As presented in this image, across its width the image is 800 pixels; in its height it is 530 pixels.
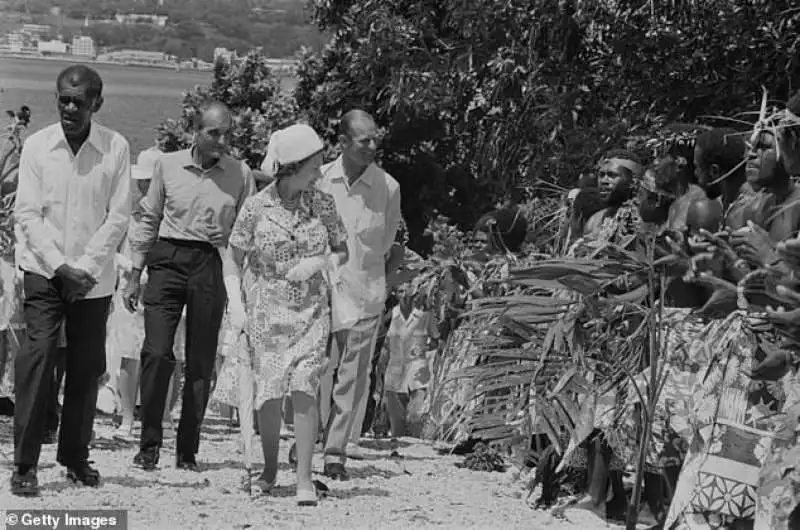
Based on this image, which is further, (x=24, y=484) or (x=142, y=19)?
(x=142, y=19)

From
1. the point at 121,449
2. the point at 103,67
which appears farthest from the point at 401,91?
the point at 121,449

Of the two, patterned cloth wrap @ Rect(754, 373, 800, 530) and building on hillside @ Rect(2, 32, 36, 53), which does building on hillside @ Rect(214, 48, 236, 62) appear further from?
patterned cloth wrap @ Rect(754, 373, 800, 530)

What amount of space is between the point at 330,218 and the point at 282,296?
53cm

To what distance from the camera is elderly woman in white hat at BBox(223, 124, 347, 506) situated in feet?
25.8

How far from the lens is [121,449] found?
973 centimetres

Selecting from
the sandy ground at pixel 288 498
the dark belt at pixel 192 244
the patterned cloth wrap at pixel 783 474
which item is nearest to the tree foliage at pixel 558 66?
the sandy ground at pixel 288 498

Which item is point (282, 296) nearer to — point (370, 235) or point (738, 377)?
point (370, 235)

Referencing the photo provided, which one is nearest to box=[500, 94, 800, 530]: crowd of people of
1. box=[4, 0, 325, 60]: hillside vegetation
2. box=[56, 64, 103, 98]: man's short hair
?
box=[56, 64, 103, 98]: man's short hair

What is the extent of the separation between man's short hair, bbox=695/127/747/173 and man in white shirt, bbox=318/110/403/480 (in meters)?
2.89

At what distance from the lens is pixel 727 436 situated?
5828 millimetres

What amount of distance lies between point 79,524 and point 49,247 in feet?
4.73

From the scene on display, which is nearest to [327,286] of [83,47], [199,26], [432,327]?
[432,327]

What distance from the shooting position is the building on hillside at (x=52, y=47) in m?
13.2

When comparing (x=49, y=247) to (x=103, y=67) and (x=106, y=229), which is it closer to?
(x=106, y=229)
